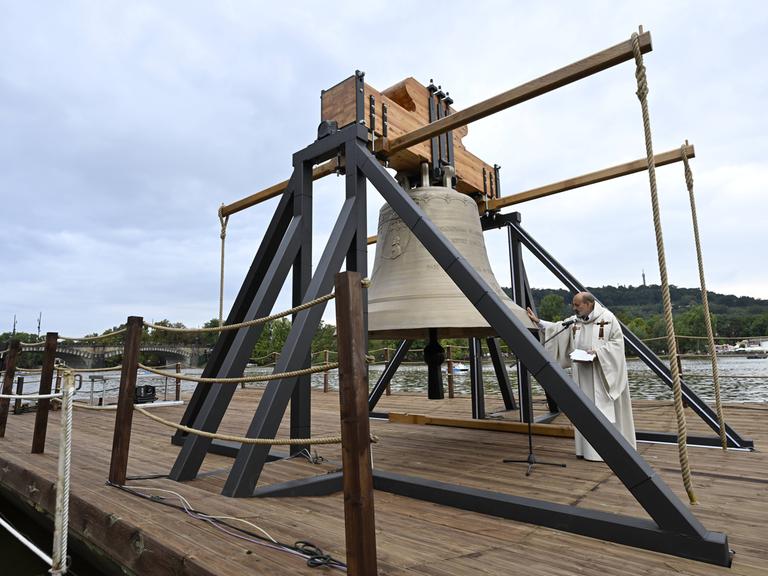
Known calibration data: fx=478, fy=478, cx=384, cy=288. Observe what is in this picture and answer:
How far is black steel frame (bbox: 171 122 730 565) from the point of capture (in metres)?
2.20

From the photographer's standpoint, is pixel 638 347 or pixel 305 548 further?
pixel 638 347

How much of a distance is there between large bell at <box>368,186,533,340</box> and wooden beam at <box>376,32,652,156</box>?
0.73 meters

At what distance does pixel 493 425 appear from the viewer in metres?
5.76

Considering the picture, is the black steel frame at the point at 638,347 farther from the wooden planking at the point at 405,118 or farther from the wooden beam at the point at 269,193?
the wooden beam at the point at 269,193

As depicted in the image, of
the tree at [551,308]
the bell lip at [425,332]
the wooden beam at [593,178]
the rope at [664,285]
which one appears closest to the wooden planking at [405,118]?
the wooden beam at [593,178]

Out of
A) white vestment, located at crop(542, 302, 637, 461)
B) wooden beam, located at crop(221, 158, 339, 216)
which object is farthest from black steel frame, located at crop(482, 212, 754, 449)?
wooden beam, located at crop(221, 158, 339, 216)

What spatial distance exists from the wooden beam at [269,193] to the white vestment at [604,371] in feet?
8.79

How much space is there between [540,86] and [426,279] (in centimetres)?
165

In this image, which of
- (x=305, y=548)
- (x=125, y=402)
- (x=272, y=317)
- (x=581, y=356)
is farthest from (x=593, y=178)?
(x=125, y=402)

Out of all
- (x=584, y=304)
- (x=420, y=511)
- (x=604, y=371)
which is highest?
(x=584, y=304)

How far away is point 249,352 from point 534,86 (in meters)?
2.79

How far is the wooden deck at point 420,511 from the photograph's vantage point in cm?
195

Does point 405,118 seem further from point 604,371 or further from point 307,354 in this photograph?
point 604,371

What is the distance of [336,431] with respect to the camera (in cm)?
606
